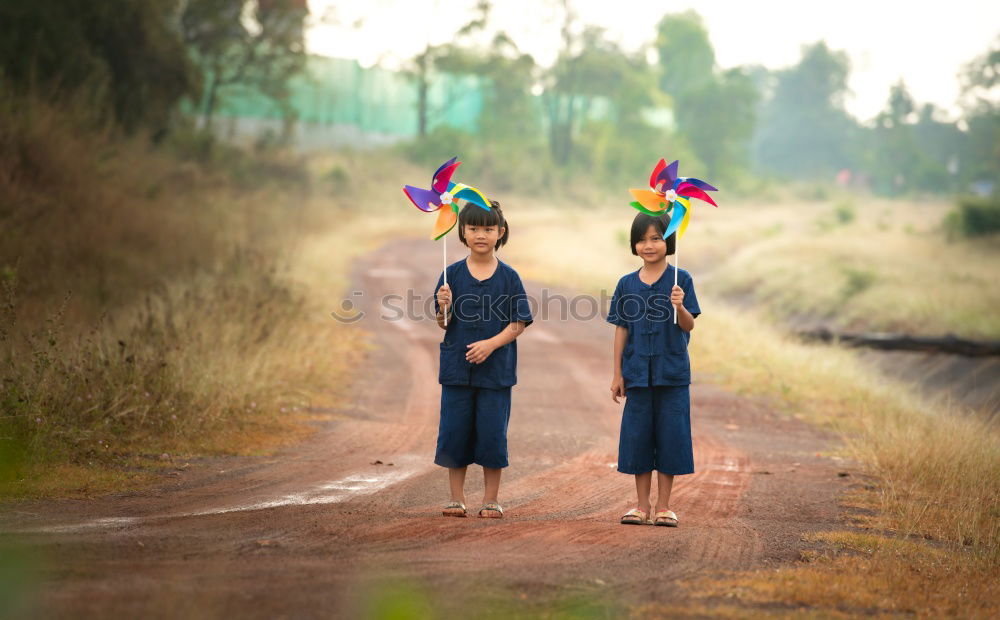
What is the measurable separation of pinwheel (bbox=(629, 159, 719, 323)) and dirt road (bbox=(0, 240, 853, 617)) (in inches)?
60.5

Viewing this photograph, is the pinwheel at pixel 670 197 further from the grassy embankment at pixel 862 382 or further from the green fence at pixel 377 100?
the green fence at pixel 377 100

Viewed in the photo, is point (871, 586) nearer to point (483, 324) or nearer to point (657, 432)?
point (657, 432)

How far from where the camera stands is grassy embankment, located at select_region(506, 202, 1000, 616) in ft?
15.4

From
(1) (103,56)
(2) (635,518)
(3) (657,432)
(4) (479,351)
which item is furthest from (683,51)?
(2) (635,518)

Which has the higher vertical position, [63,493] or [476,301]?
[476,301]

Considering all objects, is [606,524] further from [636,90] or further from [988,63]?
[988,63]

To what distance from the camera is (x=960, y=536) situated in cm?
597

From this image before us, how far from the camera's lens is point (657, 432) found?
238 inches

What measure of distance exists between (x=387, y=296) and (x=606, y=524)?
15.1m

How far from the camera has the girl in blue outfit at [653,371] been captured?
5.93 m

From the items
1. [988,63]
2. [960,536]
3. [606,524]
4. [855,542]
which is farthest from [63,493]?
[988,63]

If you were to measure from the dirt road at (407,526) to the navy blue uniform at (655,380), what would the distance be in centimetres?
43

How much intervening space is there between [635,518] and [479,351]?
132 cm

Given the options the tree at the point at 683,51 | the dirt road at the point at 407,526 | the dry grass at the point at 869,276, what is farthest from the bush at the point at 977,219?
the tree at the point at 683,51
